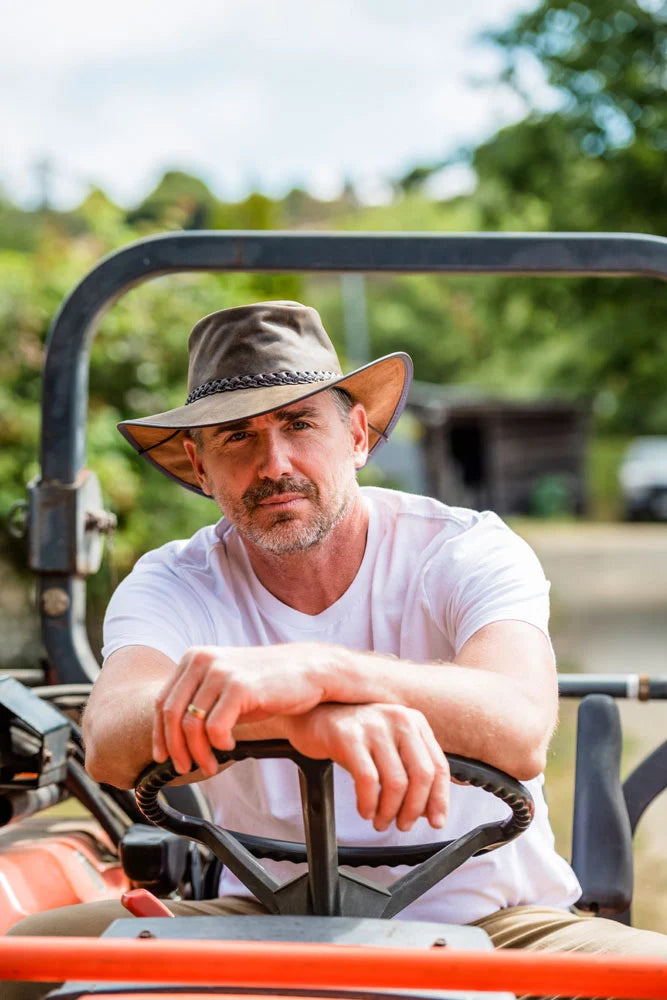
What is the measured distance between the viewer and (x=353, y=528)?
202cm

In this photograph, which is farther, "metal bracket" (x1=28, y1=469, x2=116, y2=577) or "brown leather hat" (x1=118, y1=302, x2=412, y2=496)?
"metal bracket" (x1=28, y1=469, x2=116, y2=577)

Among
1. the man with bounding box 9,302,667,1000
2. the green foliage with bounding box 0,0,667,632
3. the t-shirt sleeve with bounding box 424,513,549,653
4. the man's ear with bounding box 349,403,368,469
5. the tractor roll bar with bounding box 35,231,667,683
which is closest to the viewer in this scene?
the man with bounding box 9,302,667,1000

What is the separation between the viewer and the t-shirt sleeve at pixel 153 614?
182 centimetres

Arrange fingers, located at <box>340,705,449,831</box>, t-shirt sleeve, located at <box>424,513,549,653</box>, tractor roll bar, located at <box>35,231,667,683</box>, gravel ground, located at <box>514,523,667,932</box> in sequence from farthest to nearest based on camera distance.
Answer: gravel ground, located at <box>514,523,667,932</box> → tractor roll bar, located at <box>35,231,667,683</box> → t-shirt sleeve, located at <box>424,513,549,653</box> → fingers, located at <box>340,705,449,831</box>

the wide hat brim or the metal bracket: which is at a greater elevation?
the wide hat brim

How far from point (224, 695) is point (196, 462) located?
2.80 feet

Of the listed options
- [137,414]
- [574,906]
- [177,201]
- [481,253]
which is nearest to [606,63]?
[177,201]

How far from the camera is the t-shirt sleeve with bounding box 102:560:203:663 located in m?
1.82

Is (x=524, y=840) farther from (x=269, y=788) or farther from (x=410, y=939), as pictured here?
(x=410, y=939)

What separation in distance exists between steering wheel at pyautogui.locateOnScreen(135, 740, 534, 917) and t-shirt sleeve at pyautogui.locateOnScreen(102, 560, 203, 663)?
28 cm

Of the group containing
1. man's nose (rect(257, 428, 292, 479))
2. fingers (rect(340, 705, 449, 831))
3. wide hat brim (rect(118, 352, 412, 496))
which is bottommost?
fingers (rect(340, 705, 449, 831))

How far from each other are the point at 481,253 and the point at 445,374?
151ft

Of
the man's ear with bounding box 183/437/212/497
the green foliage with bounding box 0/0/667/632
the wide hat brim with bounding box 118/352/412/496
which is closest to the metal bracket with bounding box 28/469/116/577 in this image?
the wide hat brim with bounding box 118/352/412/496

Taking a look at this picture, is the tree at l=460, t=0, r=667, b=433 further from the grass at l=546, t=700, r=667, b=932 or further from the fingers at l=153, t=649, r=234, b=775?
the fingers at l=153, t=649, r=234, b=775
